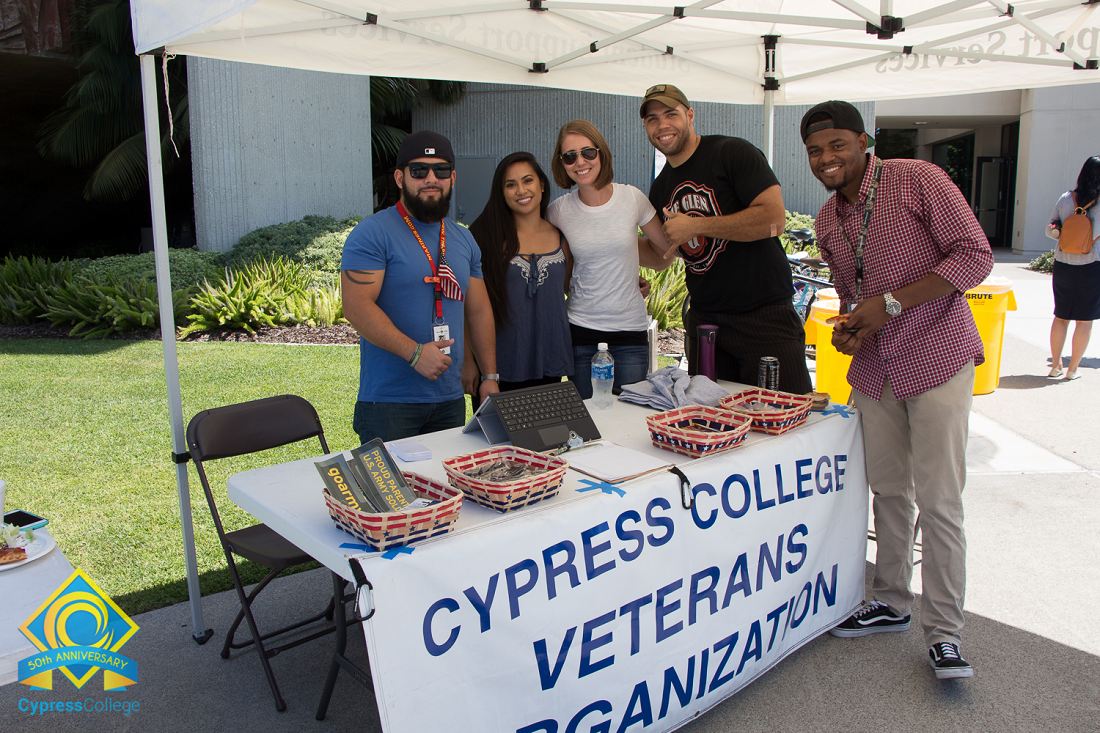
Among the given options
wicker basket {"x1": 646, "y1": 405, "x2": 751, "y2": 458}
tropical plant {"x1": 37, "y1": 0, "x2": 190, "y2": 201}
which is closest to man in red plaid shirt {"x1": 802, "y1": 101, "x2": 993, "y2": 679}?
wicker basket {"x1": 646, "y1": 405, "x2": 751, "y2": 458}

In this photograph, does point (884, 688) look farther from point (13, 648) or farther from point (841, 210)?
point (13, 648)

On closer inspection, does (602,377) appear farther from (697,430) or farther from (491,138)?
(491,138)

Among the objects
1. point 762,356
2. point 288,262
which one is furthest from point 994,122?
point 762,356

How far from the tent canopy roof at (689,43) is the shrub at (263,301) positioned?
19.3ft

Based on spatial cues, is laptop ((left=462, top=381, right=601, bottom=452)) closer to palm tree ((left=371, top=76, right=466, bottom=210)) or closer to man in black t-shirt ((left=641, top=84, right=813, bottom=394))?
man in black t-shirt ((left=641, top=84, right=813, bottom=394))

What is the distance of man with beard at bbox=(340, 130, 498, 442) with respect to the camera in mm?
2906

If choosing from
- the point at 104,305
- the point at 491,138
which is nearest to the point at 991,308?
the point at 104,305

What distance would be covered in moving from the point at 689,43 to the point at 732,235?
6.80ft

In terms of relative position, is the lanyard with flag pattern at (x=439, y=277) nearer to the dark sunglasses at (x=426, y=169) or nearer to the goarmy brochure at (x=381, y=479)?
the dark sunglasses at (x=426, y=169)

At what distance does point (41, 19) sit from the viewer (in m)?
13.6

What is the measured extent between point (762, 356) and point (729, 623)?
130cm

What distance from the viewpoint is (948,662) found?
8.92 ft

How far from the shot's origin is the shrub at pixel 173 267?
400 inches

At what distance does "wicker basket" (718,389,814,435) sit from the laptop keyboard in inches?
23.2
